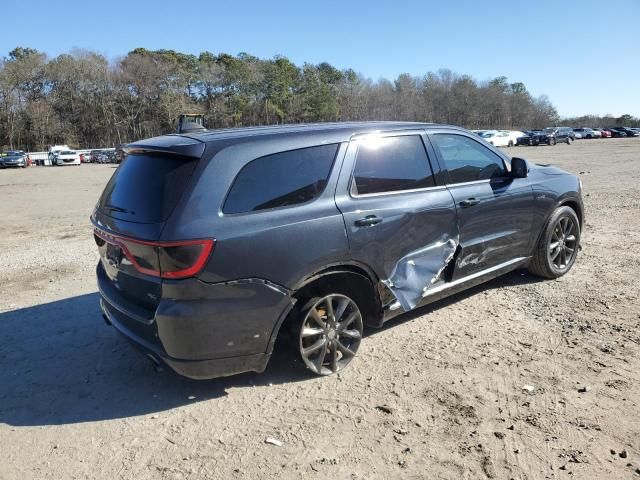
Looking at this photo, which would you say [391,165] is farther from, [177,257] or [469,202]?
[177,257]

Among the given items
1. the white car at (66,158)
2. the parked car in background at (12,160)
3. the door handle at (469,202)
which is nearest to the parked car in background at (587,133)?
the white car at (66,158)

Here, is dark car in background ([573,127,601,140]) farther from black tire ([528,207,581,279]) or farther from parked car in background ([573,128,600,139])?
black tire ([528,207,581,279])

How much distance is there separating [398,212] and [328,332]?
3.50 ft

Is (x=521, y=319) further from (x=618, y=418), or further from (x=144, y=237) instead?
(x=144, y=237)

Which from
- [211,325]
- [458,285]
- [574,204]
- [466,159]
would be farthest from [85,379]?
[574,204]

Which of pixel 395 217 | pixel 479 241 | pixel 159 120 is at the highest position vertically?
pixel 159 120

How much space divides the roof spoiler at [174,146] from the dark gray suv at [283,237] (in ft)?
0.04

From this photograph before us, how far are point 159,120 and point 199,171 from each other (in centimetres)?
8338

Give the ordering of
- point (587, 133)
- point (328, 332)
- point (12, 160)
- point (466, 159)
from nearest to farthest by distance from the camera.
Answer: point (328, 332), point (466, 159), point (12, 160), point (587, 133)

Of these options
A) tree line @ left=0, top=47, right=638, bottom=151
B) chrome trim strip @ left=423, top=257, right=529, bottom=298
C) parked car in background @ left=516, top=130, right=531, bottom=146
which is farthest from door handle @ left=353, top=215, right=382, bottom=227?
tree line @ left=0, top=47, right=638, bottom=151

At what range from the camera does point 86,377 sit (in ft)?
12.1

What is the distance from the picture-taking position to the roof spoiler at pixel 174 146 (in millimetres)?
3068

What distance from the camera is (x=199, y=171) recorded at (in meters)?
3.00

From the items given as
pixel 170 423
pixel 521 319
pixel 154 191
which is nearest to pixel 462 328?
pixel 521 319
